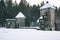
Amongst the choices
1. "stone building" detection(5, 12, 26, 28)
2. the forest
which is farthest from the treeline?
"stone building" detection(5, 12, 26, 28)

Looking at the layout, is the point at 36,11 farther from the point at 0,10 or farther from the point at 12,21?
the point at 12,21

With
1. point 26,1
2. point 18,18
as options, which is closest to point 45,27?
point 18,18

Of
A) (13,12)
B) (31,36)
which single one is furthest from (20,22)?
(31,36)

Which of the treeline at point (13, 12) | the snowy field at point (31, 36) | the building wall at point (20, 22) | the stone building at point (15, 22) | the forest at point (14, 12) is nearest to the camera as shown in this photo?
the snowy field at point (31, 36)

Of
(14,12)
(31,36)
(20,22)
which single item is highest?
(14,12)

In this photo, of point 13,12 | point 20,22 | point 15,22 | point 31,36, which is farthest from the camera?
point 13,12

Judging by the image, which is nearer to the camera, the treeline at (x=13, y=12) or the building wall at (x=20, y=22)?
the building wall at (x=20, y=22)

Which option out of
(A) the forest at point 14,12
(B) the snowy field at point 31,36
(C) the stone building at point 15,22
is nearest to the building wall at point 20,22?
(C) the stone building at point 15,22

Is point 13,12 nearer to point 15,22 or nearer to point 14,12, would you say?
point 14,12

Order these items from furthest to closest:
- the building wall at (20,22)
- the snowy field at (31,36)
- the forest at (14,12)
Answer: the forest at (14,12) < the building wall at (20,22) < the snowy field at (31,36)

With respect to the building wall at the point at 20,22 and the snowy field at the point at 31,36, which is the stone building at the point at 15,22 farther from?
the snowy field at the point at 31,36

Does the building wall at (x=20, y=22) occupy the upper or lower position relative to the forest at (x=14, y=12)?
lower

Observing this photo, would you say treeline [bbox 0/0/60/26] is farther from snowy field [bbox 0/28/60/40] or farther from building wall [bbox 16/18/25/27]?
snowy field [bbox 0/28/60/40]

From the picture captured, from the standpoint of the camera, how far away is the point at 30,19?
163 feet
